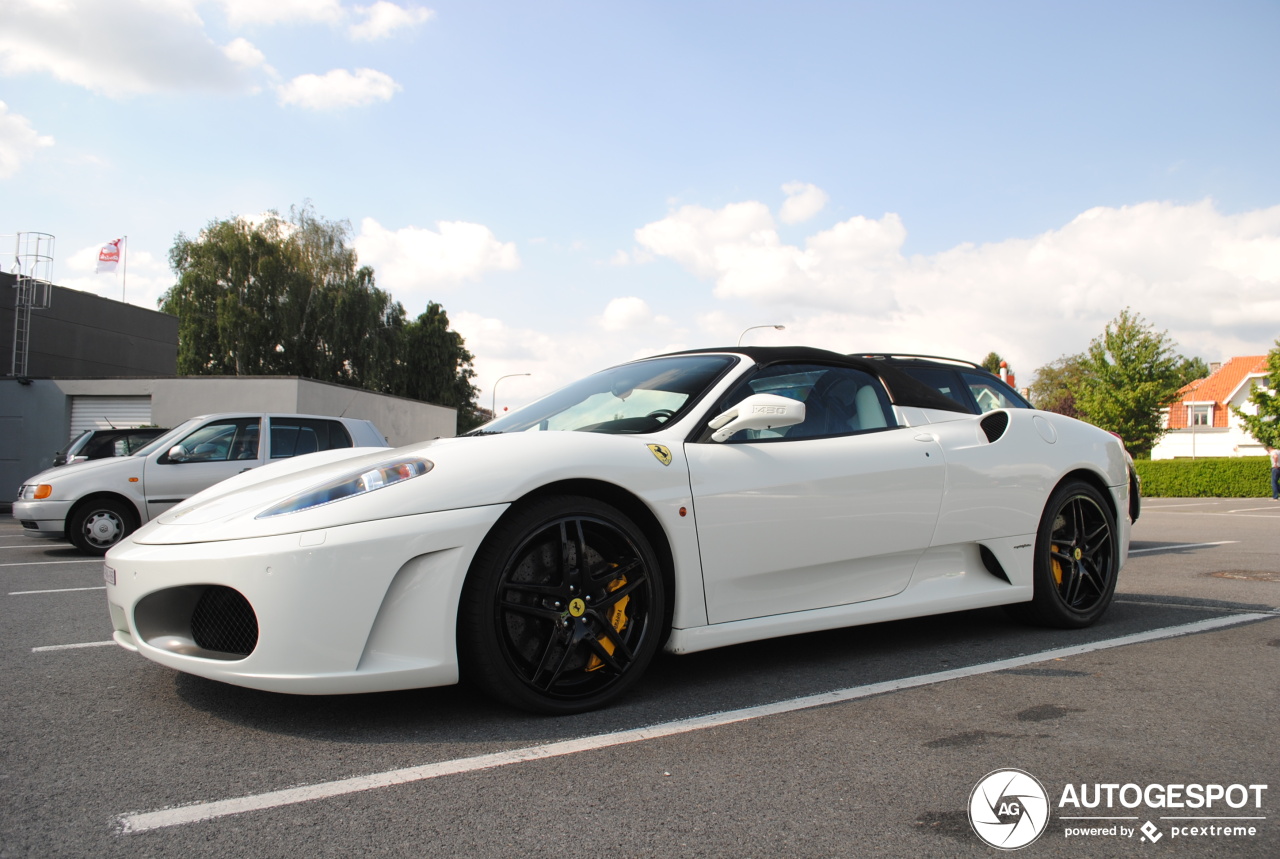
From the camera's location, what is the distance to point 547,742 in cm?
266

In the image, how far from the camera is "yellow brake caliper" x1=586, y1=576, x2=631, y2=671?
118 inches

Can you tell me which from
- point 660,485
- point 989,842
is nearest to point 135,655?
point 660,485

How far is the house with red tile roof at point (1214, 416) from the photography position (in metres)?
58.9

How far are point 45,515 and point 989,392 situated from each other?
9.30m

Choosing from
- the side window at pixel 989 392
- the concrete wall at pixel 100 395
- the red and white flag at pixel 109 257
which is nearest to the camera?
the side window at pixel 989 392

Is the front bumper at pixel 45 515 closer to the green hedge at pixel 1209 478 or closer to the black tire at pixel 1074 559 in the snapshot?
the black tire at pixel 1074 559

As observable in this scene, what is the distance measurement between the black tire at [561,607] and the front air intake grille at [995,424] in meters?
2.04

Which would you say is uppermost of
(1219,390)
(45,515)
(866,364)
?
(1219,390)

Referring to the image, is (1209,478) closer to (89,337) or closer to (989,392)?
(989,392)

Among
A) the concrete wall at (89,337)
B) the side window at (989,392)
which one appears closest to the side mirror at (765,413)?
the side window at (989,392)

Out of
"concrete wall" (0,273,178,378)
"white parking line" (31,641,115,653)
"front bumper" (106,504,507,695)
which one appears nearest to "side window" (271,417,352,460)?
"white parking line" (31,641,115,653)

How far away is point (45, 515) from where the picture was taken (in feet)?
29.6

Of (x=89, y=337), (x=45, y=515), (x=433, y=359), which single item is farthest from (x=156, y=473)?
(x=433, y=359)

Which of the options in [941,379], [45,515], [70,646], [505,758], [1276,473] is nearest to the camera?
[505,758]
